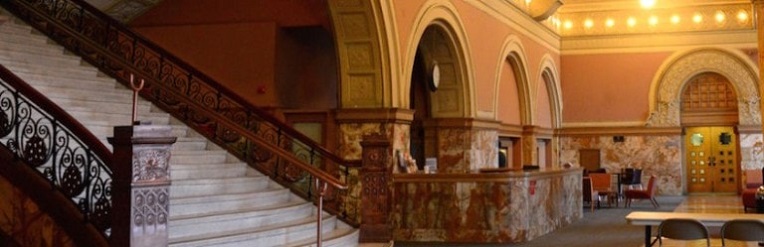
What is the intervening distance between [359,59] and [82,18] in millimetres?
3922

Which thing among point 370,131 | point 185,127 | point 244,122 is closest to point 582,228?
point 370,131

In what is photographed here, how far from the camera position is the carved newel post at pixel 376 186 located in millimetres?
9648

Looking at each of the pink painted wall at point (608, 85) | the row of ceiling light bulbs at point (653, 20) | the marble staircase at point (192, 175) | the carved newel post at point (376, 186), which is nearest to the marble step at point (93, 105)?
the marble staircase at point (192, 175)

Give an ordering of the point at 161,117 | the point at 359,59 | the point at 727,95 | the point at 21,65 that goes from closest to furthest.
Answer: the point at 21,65, the point at 161,117, the point at 359,59, the point at 727,95

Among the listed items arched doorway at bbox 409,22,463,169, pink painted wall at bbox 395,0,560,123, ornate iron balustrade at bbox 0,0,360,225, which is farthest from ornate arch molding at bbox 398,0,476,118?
ornate iron balustrade at bbox 0,0,360,225

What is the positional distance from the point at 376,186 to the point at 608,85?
592 inches

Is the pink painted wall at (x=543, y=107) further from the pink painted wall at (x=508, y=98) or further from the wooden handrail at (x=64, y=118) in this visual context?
the wooden handrail at (x=64, y=118)

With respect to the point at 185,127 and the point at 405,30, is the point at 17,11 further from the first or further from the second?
the point at 405,30

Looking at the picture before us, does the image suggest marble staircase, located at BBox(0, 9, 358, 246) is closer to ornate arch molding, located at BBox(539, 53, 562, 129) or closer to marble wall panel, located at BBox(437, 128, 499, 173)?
marble wall panel, located at BBox(437, 128, 499, 173)

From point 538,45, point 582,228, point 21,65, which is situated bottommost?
point 582,228

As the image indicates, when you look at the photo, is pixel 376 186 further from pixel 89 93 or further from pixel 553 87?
pixel 553 87

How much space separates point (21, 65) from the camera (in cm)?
917

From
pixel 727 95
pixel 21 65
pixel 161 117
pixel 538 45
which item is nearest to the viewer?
pixel 21 65

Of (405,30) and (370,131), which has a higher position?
(405,30)
